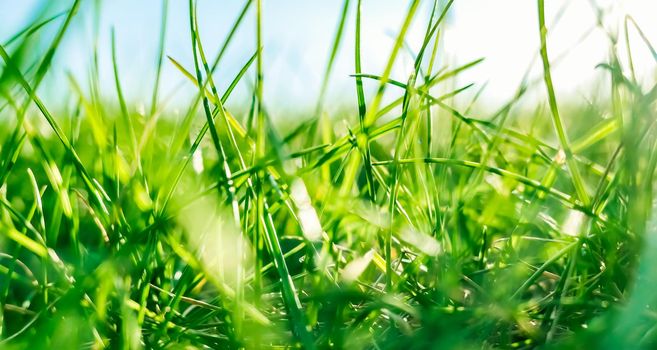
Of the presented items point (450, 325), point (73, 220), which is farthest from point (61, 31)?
point (450, 325)

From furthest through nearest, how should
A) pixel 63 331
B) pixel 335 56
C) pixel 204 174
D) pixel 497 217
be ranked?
pixel 204 174
pixel 497 217
pixel 335 56
pixel 63 331

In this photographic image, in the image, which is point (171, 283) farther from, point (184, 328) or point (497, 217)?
point (497, 217)

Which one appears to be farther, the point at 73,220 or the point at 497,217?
the point at 497,217

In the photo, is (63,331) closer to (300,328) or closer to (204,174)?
(300,328)

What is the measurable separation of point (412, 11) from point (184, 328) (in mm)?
257

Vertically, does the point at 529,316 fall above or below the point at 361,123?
below

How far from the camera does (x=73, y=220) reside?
46 cm

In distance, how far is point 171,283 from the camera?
49 cm

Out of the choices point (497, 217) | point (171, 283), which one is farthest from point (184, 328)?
point (497, 217)

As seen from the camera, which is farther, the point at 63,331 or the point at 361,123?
the point at 361,123

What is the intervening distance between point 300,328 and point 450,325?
85 millimetres

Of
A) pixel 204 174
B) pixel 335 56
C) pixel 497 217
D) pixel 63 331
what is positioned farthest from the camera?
pixel 204 174

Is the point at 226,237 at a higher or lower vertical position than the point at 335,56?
lower

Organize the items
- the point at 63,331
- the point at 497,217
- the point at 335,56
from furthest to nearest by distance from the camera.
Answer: the point at 497,217 < the point at 335,56 < the point at 63,331
